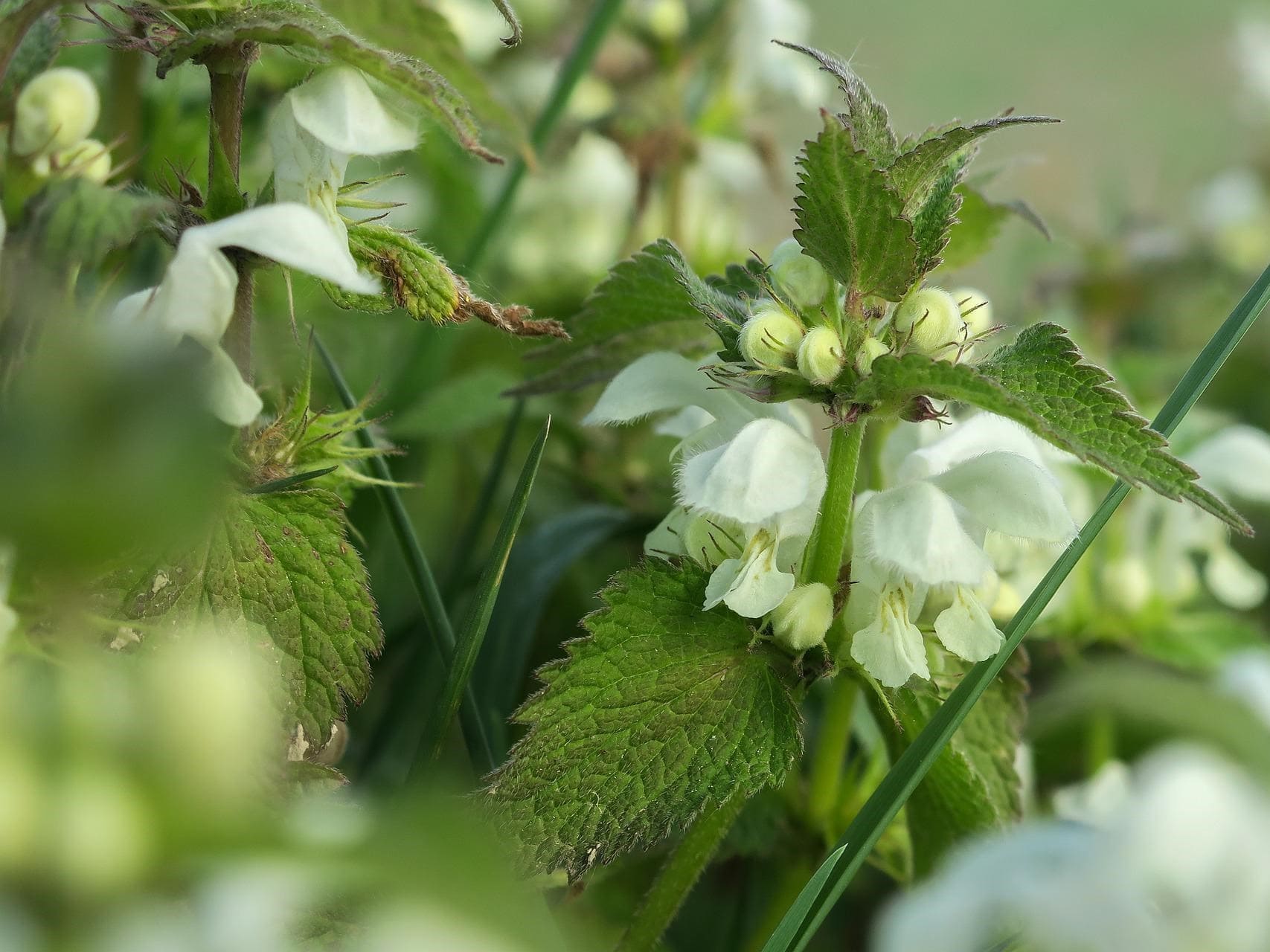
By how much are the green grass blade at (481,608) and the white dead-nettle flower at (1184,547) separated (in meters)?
0.50

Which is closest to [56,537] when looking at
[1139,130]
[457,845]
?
[457,845]

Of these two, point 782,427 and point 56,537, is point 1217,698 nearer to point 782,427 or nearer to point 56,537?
point 782,427

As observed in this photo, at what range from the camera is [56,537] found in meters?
0.17

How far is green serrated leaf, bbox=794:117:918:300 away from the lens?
423 millimetres

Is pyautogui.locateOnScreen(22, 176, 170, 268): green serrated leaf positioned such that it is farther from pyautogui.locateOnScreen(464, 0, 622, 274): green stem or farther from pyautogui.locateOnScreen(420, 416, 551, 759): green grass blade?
pyautogui.locateOnScreen(464, 0, 622, 274): green stem

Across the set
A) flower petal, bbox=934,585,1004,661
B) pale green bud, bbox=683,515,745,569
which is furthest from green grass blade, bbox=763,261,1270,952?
pale green bud, bbox=683,515,745,569

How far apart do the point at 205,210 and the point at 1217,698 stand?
0.37 m

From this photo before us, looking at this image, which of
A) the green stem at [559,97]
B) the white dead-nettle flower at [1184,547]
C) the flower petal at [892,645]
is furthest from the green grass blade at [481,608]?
the white dead-nettle flower at [1184,547]

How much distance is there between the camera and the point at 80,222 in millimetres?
357

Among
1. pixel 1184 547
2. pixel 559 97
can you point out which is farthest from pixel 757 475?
pixel 1184 547

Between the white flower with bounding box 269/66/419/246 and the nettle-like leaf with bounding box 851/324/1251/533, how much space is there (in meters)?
0.19

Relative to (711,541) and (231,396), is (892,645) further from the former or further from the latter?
(231,396)

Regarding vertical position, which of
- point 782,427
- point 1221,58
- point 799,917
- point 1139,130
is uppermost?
point 1221,58

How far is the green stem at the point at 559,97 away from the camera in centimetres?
74
